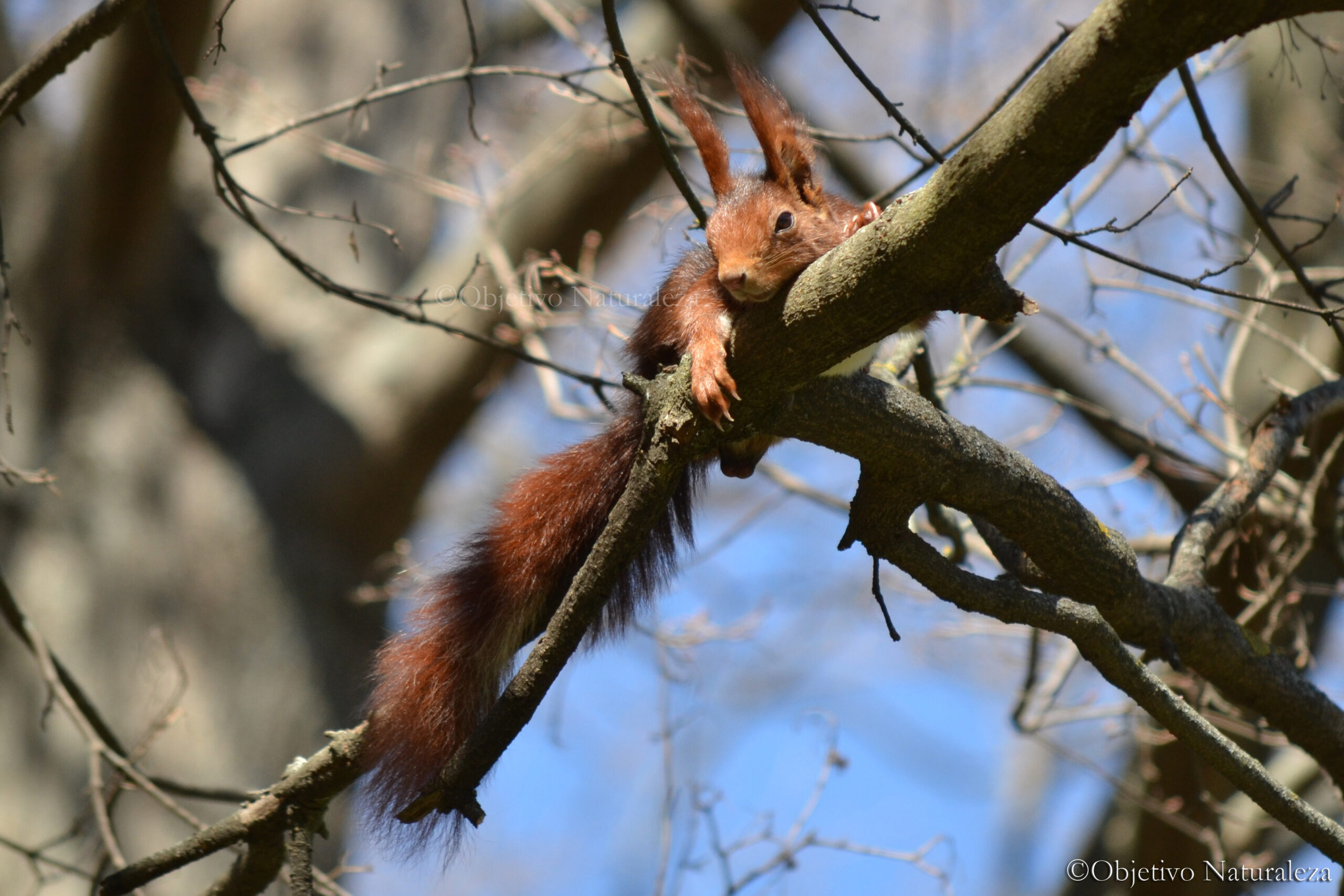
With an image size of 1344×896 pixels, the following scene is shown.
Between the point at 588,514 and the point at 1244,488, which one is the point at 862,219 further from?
the point at 1244,488

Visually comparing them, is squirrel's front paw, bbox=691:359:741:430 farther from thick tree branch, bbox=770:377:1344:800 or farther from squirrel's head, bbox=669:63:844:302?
squirrel's head, bbox=669:63:844:302

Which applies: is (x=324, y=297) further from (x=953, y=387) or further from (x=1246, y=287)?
(x=1246, y=287)

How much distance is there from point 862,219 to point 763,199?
0.21 m

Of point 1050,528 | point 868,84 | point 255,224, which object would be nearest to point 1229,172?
point 868,84

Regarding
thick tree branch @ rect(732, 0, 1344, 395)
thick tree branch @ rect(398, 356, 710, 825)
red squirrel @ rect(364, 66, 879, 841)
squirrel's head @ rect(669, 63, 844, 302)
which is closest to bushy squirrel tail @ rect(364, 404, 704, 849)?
red squirrel @ rect(364, 66, 879, 841)

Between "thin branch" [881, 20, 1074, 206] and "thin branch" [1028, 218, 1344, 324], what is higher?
"thin branch" [881, 20, 1074, 206]

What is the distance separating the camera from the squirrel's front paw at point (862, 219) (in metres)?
2.15

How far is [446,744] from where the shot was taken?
2025 mm

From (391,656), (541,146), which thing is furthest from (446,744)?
(541,146)

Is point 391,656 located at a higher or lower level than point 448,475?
lower

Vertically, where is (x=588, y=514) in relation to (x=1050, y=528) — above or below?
above

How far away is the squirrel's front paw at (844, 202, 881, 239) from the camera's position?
2148mm

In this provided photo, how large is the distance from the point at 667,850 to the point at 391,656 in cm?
103

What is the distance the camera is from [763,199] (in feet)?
6.95
